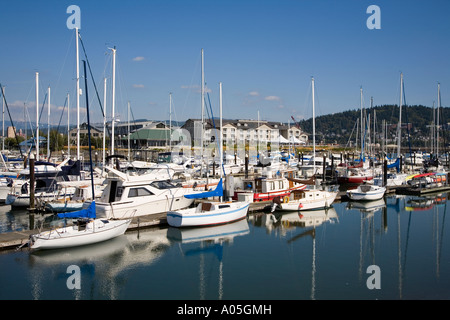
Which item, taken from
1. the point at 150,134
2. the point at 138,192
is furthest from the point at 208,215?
the point at 150,134

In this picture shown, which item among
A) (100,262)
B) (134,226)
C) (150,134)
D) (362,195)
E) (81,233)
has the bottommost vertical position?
(100,262)

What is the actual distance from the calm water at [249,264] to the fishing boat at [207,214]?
1.85 ft

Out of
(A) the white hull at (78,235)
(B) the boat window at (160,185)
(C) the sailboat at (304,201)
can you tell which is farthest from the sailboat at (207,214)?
(C) the sailboat at (304,201)

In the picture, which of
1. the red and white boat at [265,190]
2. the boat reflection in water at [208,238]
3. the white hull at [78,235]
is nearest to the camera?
the white hull at [78,235]

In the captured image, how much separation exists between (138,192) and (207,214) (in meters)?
4.83

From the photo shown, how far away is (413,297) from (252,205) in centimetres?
1690

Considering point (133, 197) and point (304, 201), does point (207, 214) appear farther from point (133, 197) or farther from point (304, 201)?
point (304, 201)

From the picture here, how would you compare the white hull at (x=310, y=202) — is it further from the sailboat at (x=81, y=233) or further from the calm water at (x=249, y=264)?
the sailboat at (x=81, y=233)

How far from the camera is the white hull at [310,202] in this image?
30969mm

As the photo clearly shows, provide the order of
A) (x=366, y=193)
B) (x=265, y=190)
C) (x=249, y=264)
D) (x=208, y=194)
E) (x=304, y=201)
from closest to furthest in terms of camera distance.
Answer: (x=249, y=264) < (x=208, y=194) < (x=304, y=201) < (x=265, y=190) < (x=366, y=193)

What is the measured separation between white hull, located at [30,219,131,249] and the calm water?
1.32 feet

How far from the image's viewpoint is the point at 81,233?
20406 mm

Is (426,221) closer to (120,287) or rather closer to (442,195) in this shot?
(442,195)

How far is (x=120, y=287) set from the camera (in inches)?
636
